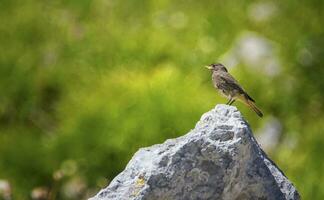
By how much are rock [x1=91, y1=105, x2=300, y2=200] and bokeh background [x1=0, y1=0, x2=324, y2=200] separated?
7807 mm

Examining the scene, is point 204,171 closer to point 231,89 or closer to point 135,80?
point 231,89

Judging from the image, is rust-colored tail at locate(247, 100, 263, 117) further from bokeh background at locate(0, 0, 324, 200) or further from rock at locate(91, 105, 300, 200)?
bokeh background at locate(0, 0, 324, 200)

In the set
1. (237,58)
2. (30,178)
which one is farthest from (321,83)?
(30,178)

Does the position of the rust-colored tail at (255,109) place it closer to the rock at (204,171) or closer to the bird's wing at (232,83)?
the bird's wing at (232,83)

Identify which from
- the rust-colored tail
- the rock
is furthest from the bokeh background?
the rock

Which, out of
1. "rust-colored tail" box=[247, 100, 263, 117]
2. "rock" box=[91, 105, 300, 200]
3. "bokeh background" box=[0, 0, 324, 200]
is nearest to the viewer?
"rock" box=[91, 105, 300, 200]

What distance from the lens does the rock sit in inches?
246

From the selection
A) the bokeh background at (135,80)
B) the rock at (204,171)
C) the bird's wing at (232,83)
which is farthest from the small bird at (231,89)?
the bokeh background at (135,80)

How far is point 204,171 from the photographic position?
6.30 meters

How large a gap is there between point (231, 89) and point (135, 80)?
31.1 feet

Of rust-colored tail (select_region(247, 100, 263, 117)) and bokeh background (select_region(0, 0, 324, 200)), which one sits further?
bokeh background (select_region(0, 0, 324, 200))

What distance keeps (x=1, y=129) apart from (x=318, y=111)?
520cm

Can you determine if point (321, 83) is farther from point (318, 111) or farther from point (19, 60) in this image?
point (19, 60)

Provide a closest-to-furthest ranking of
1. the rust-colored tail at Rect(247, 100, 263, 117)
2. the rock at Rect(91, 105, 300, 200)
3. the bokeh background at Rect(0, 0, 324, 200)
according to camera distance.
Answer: the rock at Rect(91, 105, 300, 200) → the rust-colored tail at Rect(247, 100, 263, 117) → the bokeh background at Rect(0, 0, 324, 200)
